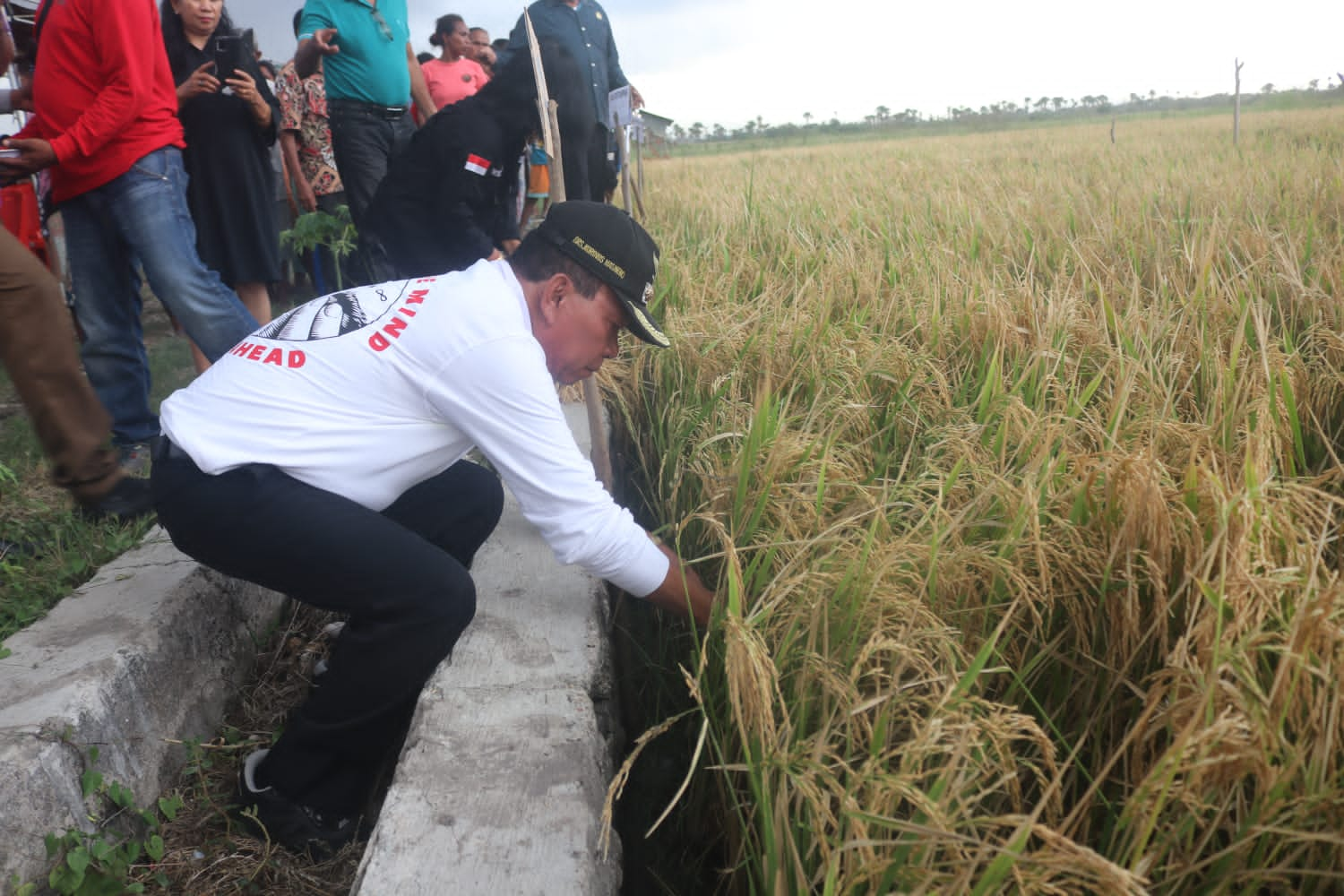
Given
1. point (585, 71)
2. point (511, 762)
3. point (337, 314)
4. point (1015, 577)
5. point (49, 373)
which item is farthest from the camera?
point (585, 71)

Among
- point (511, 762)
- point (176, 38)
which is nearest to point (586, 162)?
point (176, 38)

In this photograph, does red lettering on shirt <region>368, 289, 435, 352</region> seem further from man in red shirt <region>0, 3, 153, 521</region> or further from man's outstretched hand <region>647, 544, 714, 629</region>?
man in red shirt <region>0, 3, 153, 521</region>

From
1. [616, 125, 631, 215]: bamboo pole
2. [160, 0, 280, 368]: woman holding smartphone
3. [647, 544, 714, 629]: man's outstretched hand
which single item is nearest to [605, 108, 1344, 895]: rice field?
[647, 544, 714, 629]: man's outstretched hand

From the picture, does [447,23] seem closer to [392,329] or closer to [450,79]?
[450,79]

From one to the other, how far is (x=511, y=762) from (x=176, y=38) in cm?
293

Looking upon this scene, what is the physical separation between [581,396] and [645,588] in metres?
1.59

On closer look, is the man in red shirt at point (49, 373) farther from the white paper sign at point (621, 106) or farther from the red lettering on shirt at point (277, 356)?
the white paper sign at point (621, 106)

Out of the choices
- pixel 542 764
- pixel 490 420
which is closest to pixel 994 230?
pixel 490 420

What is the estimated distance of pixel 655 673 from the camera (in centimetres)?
203

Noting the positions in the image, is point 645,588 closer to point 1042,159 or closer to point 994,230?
point 994,230

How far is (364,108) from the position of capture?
3.76 m

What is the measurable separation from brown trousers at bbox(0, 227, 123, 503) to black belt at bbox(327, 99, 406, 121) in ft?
6.26

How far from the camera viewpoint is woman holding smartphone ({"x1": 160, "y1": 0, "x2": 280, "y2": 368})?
10.6 ft

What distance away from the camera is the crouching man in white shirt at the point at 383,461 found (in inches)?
63.2
